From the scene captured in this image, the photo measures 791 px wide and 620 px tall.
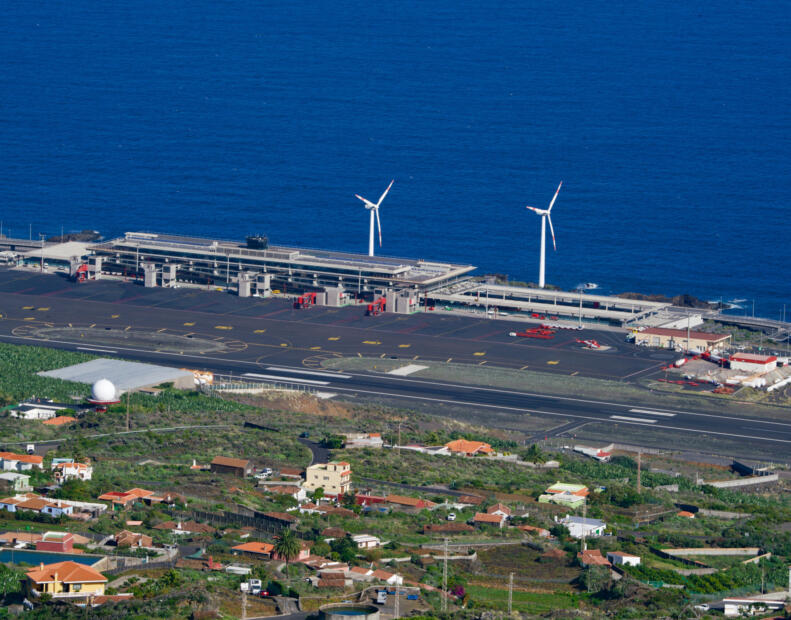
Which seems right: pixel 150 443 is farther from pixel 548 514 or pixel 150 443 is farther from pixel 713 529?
pixel 713 529

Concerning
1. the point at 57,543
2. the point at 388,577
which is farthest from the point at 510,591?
the point at 57,543

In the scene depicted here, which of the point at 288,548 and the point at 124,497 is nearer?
the point at 288,548

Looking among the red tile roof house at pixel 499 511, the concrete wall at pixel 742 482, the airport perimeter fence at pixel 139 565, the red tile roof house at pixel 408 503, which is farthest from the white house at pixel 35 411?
the concrete wall at pixel 742 482

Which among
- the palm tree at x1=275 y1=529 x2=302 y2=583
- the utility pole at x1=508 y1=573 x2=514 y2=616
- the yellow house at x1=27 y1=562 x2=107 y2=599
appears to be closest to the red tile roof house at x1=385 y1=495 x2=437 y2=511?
the utility pole at x1=508 y1=573 x2=514 y2=616

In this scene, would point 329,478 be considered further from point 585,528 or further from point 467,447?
point 467,447

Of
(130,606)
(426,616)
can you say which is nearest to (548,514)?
(426,616)
